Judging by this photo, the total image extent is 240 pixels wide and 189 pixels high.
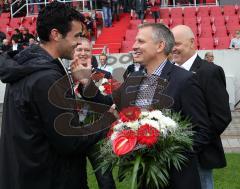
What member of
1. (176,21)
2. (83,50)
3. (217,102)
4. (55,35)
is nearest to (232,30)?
(176,21)

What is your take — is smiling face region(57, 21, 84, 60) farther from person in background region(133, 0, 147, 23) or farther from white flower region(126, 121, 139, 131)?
person in background region(133, 0, 147, 23)

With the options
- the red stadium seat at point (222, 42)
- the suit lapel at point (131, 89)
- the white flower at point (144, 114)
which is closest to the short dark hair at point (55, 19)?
the suit lapel at point (131, 89)

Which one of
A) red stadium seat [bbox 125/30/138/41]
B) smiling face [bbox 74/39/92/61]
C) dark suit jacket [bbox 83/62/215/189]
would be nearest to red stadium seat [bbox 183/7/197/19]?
red stadium seat [bbox 125/30/138/41]

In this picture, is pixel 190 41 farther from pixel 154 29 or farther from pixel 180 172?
pixel 180 172

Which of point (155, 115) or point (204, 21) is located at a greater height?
point (155, 115)

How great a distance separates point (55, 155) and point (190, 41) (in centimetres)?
183

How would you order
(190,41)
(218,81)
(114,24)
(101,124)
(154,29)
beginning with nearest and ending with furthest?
(101,124)
(154,29)
(218,81)
(190,41)
(114,24)

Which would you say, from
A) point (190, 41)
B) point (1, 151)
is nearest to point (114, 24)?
point (190, 41)

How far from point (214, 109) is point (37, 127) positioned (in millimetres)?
1382

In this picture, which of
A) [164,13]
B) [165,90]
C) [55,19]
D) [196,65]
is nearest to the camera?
[55,19]

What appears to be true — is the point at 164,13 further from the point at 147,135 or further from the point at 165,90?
the point at 147,135

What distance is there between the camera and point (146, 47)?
11.6 feet

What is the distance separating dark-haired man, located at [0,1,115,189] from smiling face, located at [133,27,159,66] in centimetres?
45

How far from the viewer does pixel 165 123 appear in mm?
3062
